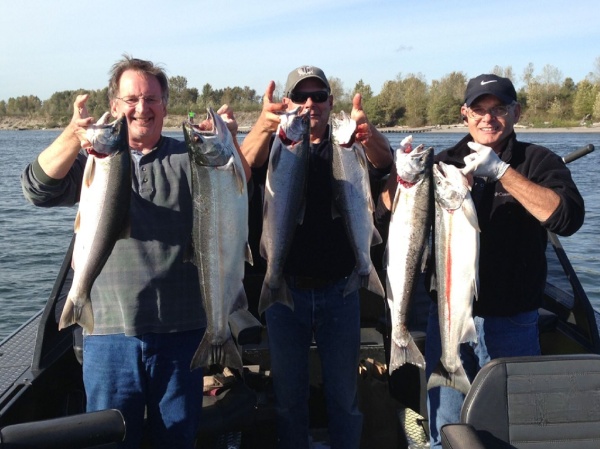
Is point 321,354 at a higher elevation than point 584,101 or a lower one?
lower

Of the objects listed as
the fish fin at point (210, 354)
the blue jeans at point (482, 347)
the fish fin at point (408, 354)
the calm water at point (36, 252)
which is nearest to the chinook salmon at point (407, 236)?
the fish fin at point (408, 354)

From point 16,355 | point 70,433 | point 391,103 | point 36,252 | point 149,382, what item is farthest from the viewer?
point 391,103

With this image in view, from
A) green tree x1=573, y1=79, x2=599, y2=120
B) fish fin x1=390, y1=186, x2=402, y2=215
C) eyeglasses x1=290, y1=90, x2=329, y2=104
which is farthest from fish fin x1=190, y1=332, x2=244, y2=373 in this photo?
green tree x1=573, y1=79, x2=599, y2=120

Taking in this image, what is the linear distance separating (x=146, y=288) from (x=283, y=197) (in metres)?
0.88

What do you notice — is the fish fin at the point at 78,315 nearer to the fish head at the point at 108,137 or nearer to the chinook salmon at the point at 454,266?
the fish head at the point at 108,137

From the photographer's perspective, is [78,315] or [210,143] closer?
[210,143]

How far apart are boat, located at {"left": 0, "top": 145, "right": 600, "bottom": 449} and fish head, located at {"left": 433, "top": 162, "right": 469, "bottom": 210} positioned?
4.53 ft

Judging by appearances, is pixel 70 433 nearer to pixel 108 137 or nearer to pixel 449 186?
pixel 108 137

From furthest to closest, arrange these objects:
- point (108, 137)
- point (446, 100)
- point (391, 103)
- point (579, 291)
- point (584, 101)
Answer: point (584, 101), point (446, 100), point (391, 103), point (579, 291), point (108, 137)

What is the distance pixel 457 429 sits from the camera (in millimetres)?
2822

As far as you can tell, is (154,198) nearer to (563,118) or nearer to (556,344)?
(556,344)

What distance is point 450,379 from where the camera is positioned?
352cm

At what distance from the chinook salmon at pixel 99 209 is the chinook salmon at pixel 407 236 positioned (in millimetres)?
1434

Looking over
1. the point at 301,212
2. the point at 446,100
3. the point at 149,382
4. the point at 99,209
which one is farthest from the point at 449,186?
the point at 446,100
